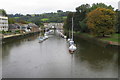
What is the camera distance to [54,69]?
1939 centimetres

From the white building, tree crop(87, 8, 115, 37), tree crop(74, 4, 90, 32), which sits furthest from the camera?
the white building

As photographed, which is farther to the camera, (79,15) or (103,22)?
(79,15)

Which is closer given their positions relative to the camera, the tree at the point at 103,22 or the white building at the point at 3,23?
the tree at the point at 103,22

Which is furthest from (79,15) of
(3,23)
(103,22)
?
(3,23)

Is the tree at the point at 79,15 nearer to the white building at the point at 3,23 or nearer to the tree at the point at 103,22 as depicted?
the tree at the point at 103,22

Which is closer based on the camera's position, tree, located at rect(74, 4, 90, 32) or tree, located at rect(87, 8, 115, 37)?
tree, located at rect(87, 8, 115, 37)

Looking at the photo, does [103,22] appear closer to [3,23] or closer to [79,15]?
[79,15]

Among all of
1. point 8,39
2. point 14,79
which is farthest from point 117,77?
point 8,39

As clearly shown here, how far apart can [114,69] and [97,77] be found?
4.10 meters

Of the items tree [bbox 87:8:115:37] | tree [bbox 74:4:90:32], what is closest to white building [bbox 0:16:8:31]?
tree [bbox 74:4:90:32]

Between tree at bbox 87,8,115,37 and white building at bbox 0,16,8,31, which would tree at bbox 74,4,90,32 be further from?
white building at bbox 0,16,8,31

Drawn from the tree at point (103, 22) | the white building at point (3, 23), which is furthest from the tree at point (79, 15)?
the white building at point (3, 23)

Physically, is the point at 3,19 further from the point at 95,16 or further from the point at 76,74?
the point at 76,74

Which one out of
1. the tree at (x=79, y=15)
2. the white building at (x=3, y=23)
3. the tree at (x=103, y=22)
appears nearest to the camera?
the tree at (x=103, y=22)
